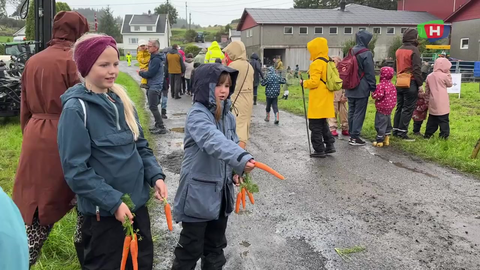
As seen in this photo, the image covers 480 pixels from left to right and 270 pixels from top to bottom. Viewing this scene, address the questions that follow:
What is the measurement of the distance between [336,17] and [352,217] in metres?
46.0

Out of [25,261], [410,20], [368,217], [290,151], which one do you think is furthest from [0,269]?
[410,20]

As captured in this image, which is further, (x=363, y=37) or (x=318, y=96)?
(x=363, y=37)

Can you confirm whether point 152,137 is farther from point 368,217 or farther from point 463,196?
point 463,196

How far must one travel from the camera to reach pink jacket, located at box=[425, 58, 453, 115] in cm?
857

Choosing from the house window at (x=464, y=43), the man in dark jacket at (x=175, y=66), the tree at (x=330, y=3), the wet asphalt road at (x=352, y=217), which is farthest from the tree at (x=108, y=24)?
the wet asphalt road at (x=352, y=217)

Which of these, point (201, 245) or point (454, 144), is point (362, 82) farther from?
point (201, 245)

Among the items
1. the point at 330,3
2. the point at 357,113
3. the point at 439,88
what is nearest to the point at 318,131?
the point at 357,113

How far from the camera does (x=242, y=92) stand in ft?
22.8

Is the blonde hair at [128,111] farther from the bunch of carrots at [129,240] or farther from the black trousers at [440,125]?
the black trousers at [440,125]

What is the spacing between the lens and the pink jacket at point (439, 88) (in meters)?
8.57

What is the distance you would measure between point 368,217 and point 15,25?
89682 mm

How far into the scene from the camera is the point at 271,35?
45.5 metres

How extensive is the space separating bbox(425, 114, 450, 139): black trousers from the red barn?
40.9 metres

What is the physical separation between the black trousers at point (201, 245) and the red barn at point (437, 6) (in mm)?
47887
